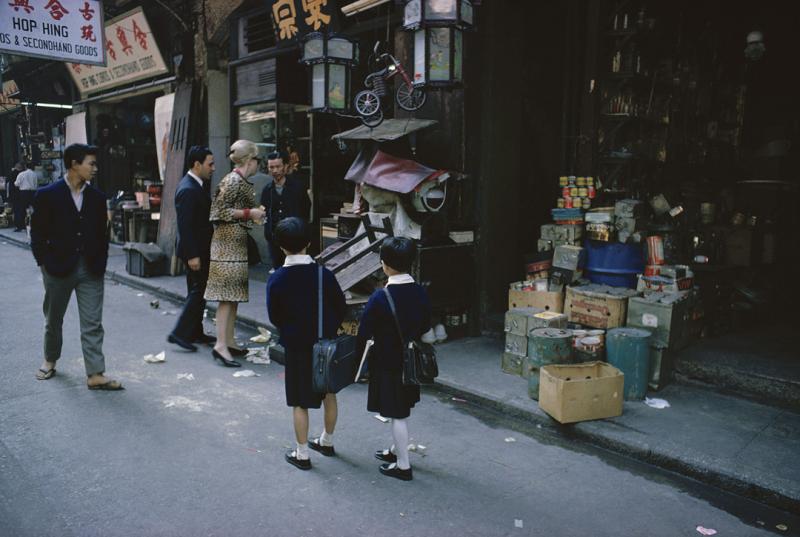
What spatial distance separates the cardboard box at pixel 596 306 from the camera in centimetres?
627

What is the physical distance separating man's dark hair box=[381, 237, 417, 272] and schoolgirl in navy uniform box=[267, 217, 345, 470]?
0.51 meters

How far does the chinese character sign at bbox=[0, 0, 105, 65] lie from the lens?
31.0 feet

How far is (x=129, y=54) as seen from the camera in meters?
15.1

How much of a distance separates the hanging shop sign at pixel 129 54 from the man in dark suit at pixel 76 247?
8.83m

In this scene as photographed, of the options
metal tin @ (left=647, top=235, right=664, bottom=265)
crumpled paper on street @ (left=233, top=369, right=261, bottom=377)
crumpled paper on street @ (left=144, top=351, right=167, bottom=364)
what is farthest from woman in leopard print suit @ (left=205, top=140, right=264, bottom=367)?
metal tin @ (left=647, top=235, right=664, bottom=265)

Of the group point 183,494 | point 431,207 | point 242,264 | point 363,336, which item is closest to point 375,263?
point 431,207

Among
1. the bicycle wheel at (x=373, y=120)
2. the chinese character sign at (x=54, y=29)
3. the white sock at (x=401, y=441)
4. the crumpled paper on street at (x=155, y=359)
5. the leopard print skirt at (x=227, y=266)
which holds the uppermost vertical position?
the chinese character sign at (x=54, y=29)

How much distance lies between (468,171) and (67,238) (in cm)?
447

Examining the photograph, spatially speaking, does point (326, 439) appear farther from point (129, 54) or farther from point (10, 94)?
point (10, 94)

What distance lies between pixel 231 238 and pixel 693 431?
496 centimetres

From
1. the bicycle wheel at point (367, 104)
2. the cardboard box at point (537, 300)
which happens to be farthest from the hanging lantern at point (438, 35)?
the cardboard box at point (537, 300)

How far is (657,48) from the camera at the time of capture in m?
8.14

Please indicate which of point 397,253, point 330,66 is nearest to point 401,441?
point 397,253

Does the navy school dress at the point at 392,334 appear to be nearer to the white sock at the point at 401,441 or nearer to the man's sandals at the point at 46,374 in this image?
the white sock at the point at 401,441
